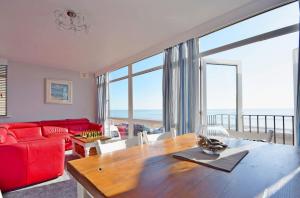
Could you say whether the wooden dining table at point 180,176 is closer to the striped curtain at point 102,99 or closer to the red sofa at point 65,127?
the red sofa at point 65,127

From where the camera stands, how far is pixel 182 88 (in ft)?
10.5

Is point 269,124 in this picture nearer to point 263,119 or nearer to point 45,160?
point 263,119

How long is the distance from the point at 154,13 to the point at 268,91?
256cm

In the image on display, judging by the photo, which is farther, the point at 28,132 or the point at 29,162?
the point at 28,132

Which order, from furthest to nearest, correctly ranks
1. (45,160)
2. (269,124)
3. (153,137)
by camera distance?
(269,124)
(45,160)
(153,137)

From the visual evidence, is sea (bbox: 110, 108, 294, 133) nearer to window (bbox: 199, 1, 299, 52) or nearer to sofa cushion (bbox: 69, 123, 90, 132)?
window (bbox: 199, 1, 299, 52)

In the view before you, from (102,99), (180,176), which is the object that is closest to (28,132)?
(102,99)

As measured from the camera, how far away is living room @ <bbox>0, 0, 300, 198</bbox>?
854 millimetres

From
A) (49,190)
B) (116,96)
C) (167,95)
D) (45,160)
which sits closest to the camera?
(49,190)

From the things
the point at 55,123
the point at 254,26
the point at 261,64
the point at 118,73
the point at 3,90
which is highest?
the point at 254,26

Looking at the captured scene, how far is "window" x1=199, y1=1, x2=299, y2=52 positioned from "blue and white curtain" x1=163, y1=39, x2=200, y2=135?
273 mm

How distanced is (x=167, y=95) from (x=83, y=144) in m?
1.89

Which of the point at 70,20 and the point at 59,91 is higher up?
the point at 70,20

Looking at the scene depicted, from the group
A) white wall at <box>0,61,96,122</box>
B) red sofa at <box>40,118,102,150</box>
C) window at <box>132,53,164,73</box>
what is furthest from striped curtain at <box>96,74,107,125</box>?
window at <box>132,53,164,73</box>
